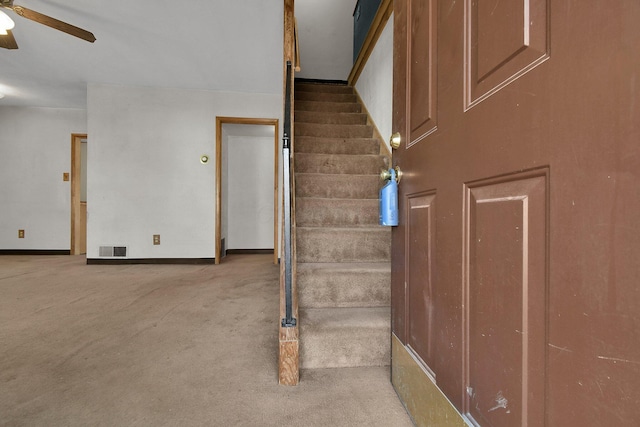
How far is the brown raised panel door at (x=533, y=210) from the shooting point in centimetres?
39

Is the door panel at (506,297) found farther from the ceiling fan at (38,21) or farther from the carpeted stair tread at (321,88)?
the carpeted stair tread at (321,88)

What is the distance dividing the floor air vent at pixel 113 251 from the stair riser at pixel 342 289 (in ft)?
10.9

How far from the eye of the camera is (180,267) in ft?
12.2

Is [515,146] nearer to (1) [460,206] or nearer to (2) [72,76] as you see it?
(1) [460,206]

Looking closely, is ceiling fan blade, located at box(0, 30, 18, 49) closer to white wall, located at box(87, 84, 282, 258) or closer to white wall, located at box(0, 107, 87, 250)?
white wall, located at box(87, 84, 282, 258)

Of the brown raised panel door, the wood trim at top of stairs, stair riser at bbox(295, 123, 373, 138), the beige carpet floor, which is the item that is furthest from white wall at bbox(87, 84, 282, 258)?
the brown raised panel door

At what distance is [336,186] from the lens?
2.32m

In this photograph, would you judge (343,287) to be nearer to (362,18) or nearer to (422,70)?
(422,70)

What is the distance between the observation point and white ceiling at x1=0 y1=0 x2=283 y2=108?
2.55 m

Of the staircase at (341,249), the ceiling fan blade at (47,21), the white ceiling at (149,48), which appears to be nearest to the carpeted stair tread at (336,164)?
the staircase at (341,249)

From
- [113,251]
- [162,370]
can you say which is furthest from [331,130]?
[113,251]

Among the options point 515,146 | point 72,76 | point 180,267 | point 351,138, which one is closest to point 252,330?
point 515,146

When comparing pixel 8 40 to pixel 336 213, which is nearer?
pixel 336 213

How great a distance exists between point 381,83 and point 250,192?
3.20 metres
